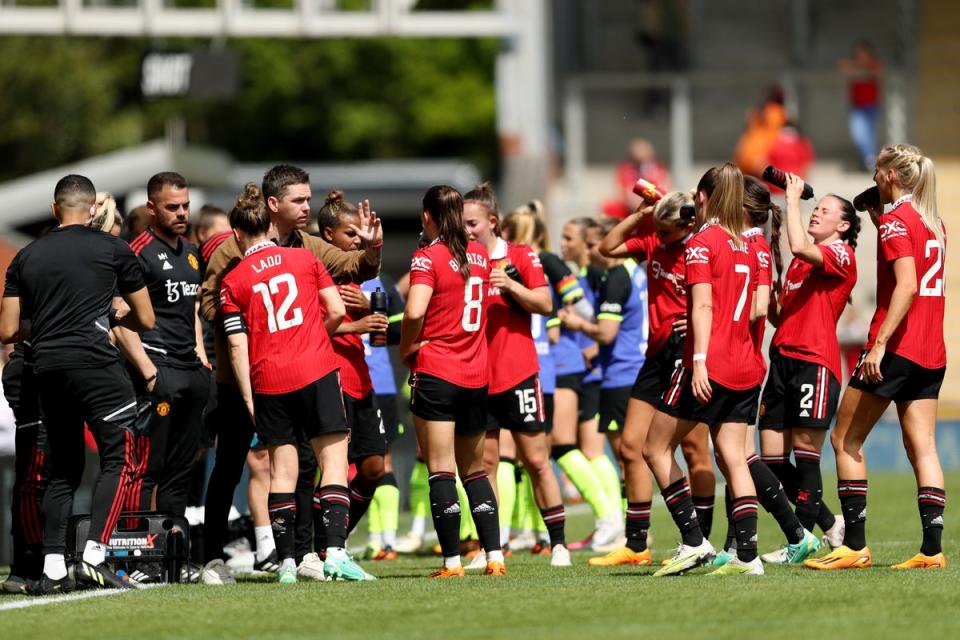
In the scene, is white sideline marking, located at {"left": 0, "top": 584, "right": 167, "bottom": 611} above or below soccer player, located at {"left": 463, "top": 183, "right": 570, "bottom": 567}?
below

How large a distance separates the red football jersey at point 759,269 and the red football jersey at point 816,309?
42 cm

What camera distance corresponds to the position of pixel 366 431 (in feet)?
35.4

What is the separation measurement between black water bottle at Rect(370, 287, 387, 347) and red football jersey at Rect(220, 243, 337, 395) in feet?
2.09

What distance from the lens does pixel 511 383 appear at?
10.5 m

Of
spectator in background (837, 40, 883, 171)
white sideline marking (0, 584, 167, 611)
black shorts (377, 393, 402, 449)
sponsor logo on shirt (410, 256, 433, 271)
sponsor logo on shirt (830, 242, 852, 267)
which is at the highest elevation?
spectator in background (837, 40, 883, 171)

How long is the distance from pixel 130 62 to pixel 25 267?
128 ft

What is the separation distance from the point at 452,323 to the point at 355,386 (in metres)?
1.13

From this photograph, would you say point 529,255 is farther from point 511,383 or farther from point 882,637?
point 882,637

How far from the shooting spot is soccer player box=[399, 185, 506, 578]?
960cm

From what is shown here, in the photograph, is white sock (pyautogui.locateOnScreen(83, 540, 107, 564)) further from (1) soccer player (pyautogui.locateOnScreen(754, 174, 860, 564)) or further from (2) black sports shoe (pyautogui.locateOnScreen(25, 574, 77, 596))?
(1) soccer player (pyautogui.locateOnScreen(754, 174, 860, 564))

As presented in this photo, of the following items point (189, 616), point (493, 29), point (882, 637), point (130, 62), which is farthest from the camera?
point (130, 62)

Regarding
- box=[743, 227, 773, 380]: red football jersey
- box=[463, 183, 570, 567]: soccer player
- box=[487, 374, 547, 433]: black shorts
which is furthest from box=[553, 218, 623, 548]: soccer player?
box=[743, 227, 773, 380]: red football jersey

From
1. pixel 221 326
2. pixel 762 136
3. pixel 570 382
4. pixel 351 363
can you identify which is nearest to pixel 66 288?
pixel 221 326

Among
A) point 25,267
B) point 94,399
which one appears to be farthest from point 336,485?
point 25,267
